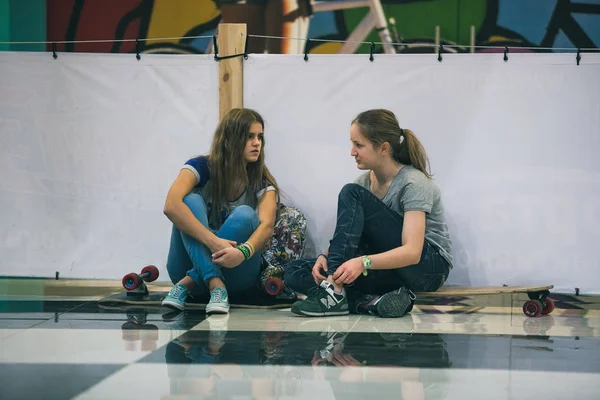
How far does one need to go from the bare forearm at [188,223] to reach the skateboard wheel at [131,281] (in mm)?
419

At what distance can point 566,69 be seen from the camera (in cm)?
348

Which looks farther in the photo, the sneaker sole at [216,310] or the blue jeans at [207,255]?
the blue jeans at [207,255]

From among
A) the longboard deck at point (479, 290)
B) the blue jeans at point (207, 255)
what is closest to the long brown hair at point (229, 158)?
the blue jeans at point (207, 255)

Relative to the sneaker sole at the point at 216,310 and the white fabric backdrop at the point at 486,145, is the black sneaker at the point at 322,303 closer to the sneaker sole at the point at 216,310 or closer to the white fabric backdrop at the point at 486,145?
the sneaker sole at the point at 216,310

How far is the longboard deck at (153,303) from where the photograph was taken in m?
3.23

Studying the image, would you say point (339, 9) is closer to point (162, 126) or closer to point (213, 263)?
point (162, 126)

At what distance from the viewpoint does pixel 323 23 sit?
5977 millimetres

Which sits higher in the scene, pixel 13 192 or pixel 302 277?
pixel 13 192

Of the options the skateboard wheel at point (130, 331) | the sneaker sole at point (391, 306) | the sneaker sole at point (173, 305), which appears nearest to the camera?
the skateboard wheel at point (130, 331)

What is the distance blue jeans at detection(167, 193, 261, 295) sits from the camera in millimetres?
3146

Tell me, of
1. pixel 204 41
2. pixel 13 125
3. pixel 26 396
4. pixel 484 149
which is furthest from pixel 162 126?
pixel 204 41

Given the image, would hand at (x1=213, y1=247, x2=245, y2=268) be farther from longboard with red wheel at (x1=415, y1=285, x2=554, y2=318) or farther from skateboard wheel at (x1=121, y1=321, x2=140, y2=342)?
longboard with red wheel at (x1=415, y1=285, x2=554, y2=318)

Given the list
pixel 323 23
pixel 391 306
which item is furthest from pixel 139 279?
pixel 323 23

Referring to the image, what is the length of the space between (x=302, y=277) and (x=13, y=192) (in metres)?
1.47
